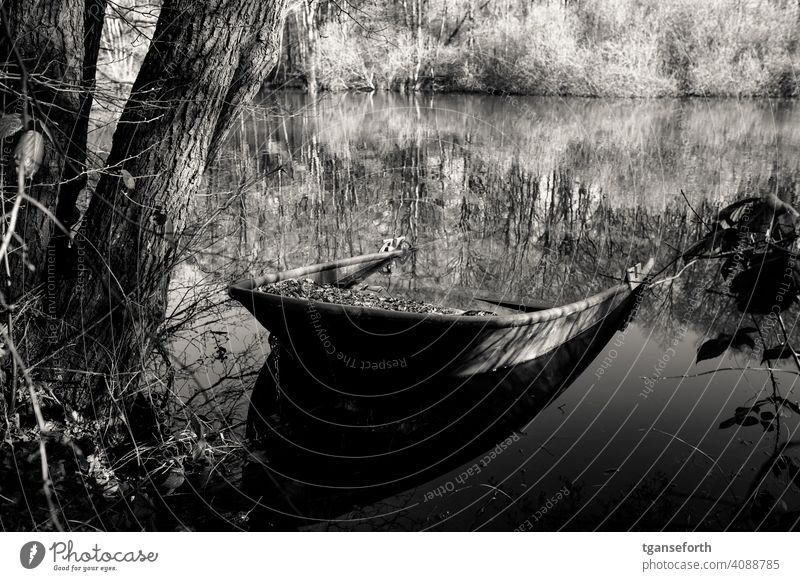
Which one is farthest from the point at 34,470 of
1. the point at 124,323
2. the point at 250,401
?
the point at 250,401

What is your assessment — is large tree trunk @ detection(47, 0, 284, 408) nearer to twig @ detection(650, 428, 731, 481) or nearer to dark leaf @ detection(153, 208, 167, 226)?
dark leaf @ detection(153, 208, 167, 226)

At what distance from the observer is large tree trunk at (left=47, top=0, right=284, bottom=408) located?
267cm

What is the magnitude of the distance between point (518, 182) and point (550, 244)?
1.34m

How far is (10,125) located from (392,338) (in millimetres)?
1892

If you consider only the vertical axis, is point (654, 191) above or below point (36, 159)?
below

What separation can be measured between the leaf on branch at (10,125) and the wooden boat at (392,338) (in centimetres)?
161

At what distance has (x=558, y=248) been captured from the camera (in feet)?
19.1

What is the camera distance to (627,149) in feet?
29.1

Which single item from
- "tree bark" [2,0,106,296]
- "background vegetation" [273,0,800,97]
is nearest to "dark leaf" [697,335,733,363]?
"tree bark" [2,0,106,296]

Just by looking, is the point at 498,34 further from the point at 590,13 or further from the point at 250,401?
the point at 250,401

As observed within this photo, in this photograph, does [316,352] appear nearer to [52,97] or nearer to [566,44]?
[52,97]

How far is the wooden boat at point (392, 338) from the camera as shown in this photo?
3270 mm
